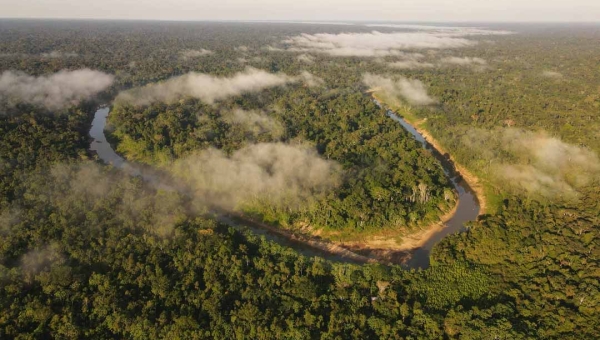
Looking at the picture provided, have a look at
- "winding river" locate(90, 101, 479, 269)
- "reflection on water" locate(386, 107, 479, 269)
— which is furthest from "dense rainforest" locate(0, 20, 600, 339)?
"reflection on water" locate(386, 107, 479, 269)

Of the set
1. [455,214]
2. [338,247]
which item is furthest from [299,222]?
[455,214]

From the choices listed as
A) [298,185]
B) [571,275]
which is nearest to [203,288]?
[298,185]

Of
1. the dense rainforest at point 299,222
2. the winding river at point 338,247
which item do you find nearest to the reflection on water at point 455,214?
the winding river at point 338,247

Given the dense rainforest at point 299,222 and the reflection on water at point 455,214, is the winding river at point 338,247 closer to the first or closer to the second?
the reflection on water at point 455,214

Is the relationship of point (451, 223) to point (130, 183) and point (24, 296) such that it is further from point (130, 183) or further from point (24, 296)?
point (24, 296)

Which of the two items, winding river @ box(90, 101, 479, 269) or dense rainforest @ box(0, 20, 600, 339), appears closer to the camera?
dense rainforest @ box(0, 20, 600, 339)

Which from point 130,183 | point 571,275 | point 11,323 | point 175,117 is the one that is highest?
point 175,117

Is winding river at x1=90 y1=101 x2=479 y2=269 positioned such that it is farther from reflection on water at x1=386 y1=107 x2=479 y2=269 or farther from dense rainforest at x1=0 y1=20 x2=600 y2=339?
dense rainforest at x1=0 y1=20 x2=600 y2=339

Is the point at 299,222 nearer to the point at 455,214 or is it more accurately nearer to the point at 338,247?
the point at 338,247
